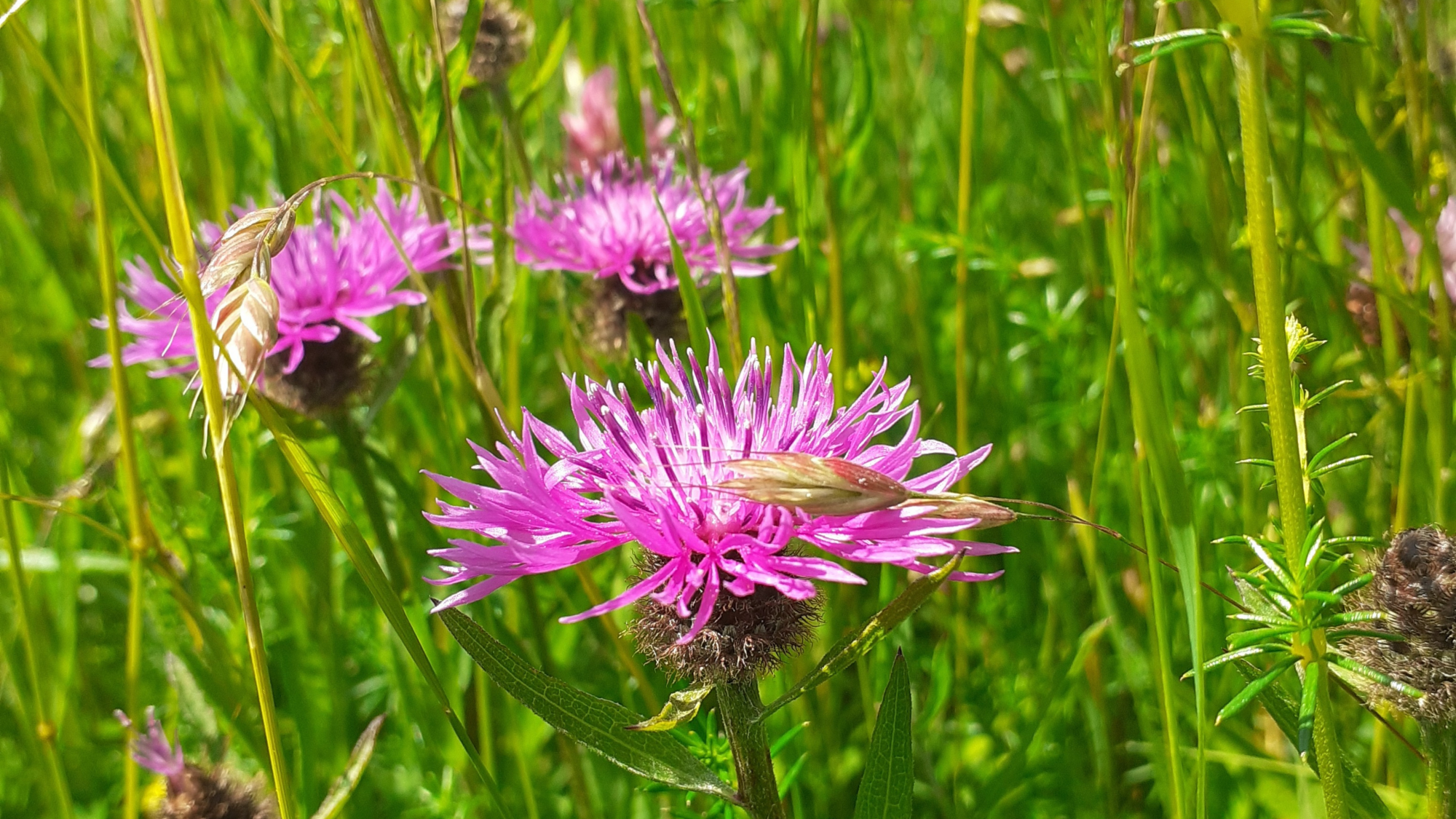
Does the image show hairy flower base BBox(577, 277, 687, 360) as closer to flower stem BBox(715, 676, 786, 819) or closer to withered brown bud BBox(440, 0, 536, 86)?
withered brown bud BBox(440, 0, 536, 86)

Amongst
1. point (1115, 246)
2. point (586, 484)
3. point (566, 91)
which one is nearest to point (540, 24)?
point (566, 91)

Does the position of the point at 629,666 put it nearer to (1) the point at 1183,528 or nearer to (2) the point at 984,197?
(1) the point at 1183,528

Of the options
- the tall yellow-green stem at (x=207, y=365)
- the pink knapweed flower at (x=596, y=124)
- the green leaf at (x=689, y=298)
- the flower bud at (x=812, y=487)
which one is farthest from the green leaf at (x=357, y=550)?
the pink knapweed flower at (x=596, y=124)

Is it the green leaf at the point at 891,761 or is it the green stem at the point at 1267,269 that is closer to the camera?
the green stem at the point at 1267,269

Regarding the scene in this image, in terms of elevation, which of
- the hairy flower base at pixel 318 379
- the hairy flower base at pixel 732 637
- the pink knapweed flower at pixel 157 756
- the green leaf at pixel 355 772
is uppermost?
the hairy flower base at pixel 318 379

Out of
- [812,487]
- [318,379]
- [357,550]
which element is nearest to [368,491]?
[318,379]

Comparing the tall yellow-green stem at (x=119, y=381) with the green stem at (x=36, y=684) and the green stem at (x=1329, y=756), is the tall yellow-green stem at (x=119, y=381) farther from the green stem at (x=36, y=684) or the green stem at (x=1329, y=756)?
the green stem at (x=1329, y=756)
